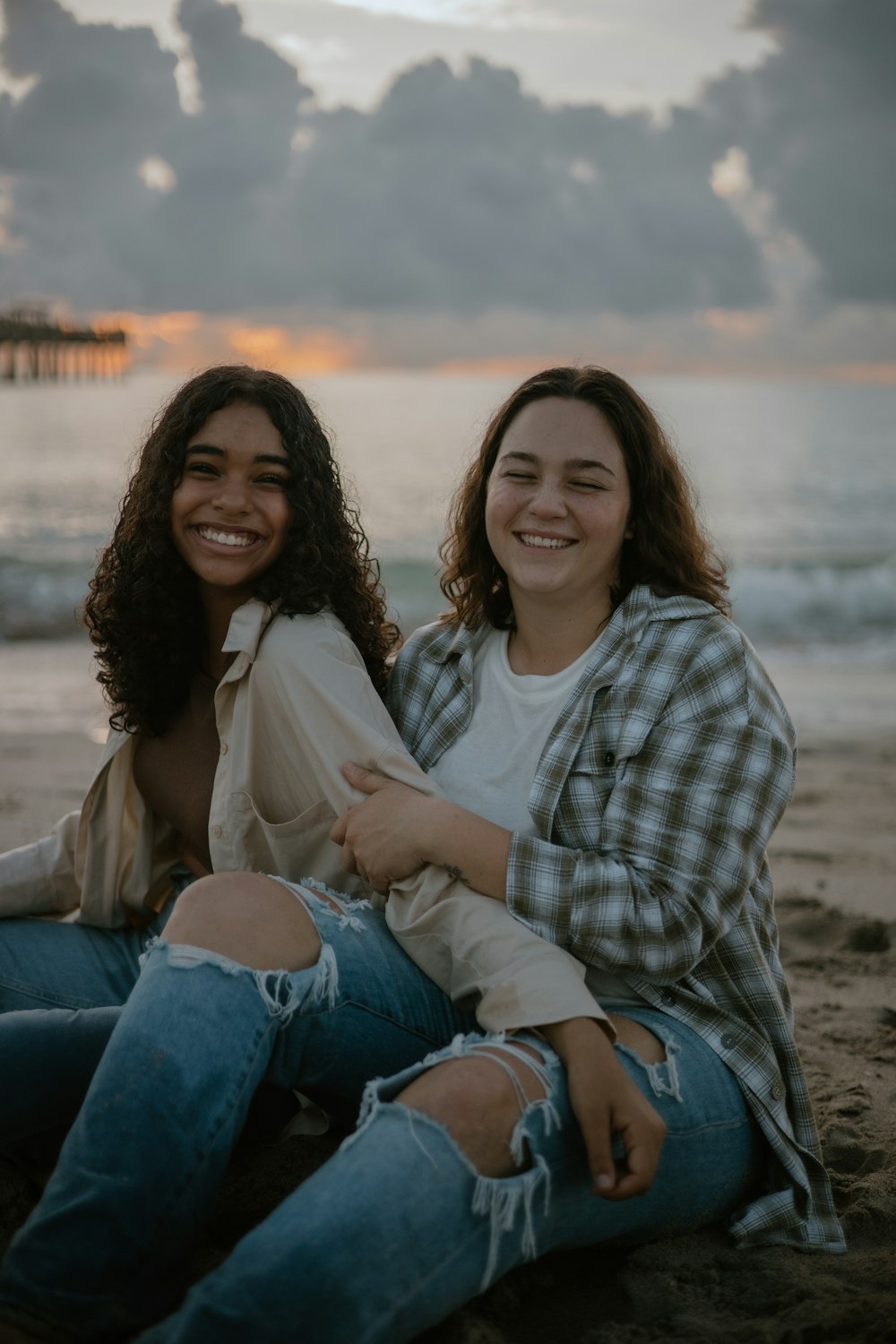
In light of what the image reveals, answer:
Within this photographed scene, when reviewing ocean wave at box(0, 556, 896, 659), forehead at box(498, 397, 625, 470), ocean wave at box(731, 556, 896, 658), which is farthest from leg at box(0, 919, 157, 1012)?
ocean wave at box(731, 556, 896, 658)

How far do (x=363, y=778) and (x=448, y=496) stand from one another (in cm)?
259

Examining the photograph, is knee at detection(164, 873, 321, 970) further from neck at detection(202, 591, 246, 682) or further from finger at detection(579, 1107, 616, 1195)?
neck at detection(202, 591, 246, 682)

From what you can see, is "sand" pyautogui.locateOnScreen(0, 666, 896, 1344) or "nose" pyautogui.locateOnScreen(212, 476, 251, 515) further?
"nose" pyautogui.locateOnScreen(212, 476, 251, 515)

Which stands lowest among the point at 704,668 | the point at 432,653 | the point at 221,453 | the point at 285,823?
the point at 285,823

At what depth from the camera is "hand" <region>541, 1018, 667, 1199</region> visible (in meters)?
2.04

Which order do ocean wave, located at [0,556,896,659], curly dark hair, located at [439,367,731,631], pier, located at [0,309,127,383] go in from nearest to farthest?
curly dark hair, located at [439,367,731,631] → ocean wave, located at [0,556,896,659] → pier, located at [0,309,127,383]

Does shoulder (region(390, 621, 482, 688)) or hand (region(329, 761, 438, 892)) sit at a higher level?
shoulder (region(390, 621, 482, 688))

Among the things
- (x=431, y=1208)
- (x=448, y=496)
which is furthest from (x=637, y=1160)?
(x=448, y=496)

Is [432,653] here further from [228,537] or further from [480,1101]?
[480,1101]

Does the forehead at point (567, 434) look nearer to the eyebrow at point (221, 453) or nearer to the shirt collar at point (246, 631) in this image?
the eyebrow at point (221, 453)

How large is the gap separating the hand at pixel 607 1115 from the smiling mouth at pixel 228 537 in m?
1.44

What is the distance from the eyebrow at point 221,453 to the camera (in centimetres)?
294

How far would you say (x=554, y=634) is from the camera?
2891 mm

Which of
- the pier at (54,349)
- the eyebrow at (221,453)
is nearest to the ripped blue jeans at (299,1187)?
the eyebrow at (221,453)
